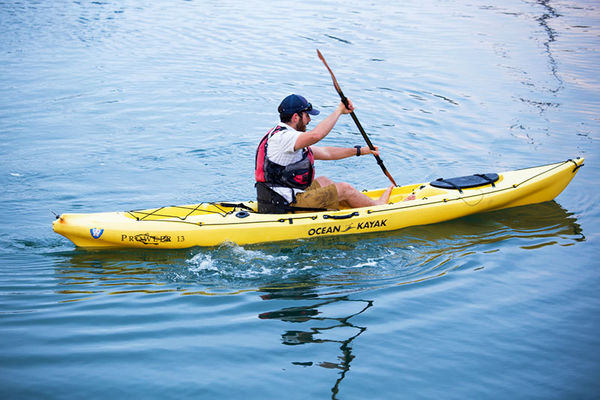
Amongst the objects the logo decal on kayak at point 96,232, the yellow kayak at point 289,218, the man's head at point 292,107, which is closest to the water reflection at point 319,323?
the yellow kayak at point 289,218

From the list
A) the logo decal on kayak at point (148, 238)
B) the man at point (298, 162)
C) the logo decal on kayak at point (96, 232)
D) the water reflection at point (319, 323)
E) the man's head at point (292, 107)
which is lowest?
the water reflection at point (319, 323)

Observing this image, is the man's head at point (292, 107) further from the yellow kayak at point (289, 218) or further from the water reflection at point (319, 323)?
the water reflection at point (319, 323)

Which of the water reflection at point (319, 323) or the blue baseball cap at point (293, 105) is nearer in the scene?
the water reflection at point (319, 323)

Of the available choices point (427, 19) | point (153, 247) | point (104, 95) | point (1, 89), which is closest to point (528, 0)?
point (427, 19)

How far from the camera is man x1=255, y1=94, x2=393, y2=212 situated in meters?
5.67

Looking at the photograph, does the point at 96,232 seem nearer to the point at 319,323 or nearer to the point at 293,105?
the point at 293,105

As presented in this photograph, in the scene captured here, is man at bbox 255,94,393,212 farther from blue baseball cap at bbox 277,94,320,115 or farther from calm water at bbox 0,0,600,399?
calm water at bbox 0,0,600,399

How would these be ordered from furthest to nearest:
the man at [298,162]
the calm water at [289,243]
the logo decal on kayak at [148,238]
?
the logo decal on kayak at [148,238] → the man at [298,162] → the calm water at [289,243]

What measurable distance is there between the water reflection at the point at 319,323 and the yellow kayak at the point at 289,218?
3.23 feet

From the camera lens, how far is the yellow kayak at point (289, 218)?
228 inches

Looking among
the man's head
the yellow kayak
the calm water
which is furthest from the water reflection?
the man's head

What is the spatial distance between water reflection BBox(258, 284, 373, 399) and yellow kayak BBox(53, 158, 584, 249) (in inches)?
38.7

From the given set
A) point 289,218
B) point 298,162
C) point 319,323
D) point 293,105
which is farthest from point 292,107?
point 319,323

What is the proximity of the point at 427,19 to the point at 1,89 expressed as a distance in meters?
11.1
